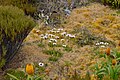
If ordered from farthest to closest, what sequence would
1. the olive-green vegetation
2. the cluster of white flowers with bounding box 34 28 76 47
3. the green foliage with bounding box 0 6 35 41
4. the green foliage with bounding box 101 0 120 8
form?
the green foliage with bounding box 101 0 120 8, the olive-green vegetation, the cluster of white flowers with bounding box 34 28 76 47, the green foliage with bounding box 0 6 35 41

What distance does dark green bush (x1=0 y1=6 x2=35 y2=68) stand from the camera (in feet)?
16.9

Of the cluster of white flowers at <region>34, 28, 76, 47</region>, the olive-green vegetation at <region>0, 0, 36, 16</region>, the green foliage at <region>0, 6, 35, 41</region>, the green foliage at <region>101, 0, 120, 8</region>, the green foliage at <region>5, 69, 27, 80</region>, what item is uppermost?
the green foliage at <region>0, 6, 35, 41</region>

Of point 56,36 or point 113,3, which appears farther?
point 113,3

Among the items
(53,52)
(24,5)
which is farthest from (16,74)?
(24,5)

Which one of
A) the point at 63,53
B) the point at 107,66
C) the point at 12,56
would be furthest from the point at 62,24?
the point at 107,66

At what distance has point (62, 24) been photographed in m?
7.48

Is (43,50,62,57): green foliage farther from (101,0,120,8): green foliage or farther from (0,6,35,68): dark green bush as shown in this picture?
(101,0,120,8): green foliage

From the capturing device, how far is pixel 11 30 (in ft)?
17.0

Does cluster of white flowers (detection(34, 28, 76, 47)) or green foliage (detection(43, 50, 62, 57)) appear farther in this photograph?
cluster of white flowers (detection(34, 28, 76, 47))

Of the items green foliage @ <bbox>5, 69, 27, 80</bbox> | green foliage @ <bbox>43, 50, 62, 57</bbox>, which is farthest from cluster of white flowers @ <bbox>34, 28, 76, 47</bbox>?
green foliage @ <bbox>5, 69, 27, 80</bbox>

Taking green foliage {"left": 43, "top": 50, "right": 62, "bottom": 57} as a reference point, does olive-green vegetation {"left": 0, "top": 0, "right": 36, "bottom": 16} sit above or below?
above

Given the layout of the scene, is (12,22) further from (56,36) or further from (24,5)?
(24,5)

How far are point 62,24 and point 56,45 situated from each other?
1152 millimetres

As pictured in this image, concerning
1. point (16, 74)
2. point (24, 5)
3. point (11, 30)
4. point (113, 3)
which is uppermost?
point (11, 30)
